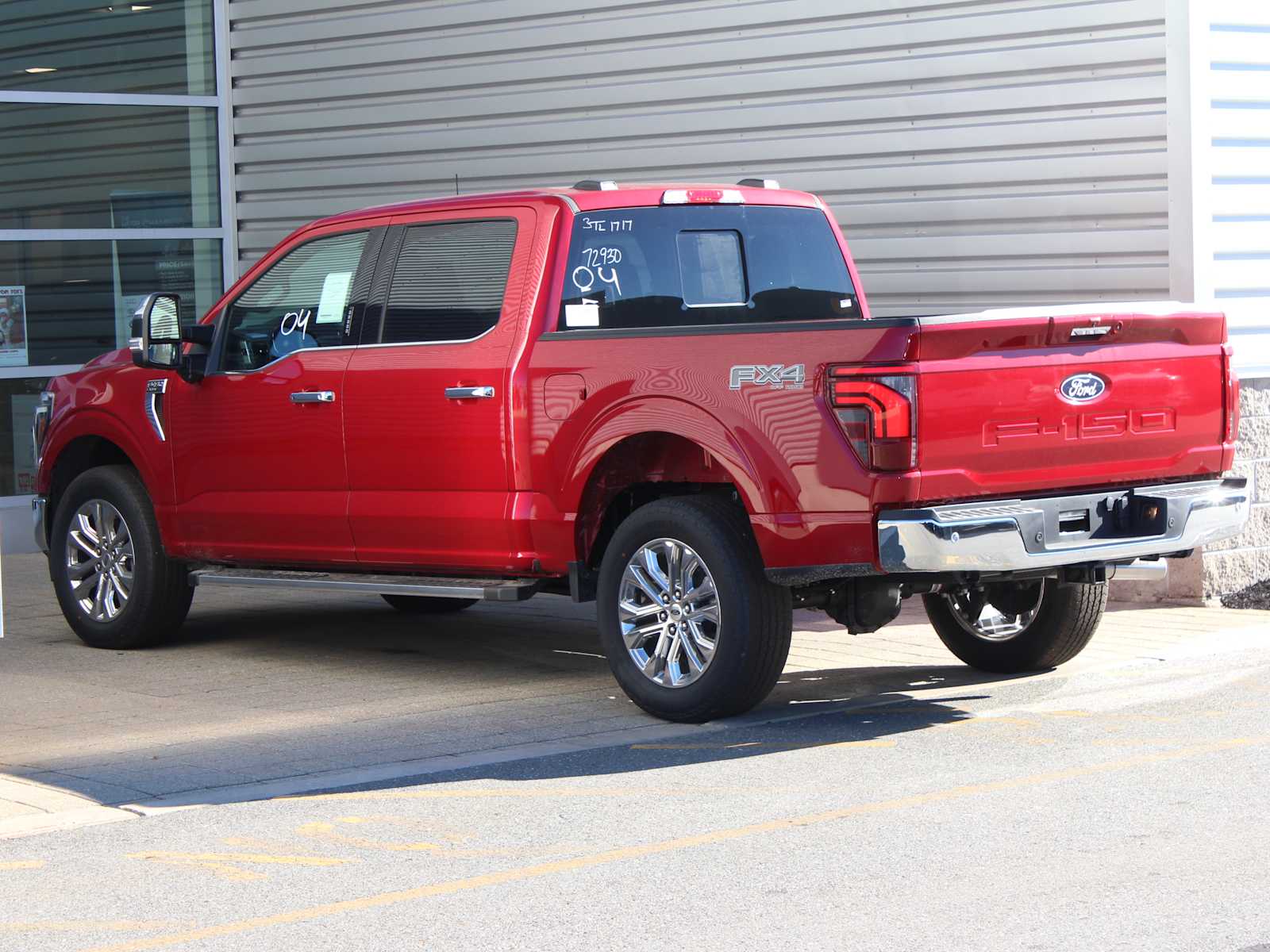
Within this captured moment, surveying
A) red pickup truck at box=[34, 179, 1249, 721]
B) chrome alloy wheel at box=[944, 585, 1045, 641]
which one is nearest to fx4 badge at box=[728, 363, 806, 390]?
red pickup truck at box=[34, 179, 1249, 721]

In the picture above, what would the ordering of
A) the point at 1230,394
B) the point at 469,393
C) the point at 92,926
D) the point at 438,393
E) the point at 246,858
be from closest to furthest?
1. the point at 92,926
2. the point at 246,858
3. the point at 1230,394
4. the point at 469,393
5. the point at 438,393

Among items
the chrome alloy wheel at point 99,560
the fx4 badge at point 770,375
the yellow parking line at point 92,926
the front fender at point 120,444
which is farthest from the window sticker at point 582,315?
the yellow parking line at point 92,926

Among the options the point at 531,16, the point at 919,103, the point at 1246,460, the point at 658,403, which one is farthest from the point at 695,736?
the point at 531,16

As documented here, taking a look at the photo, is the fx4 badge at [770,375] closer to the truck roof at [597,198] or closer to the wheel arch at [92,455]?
the truck roof at [597,198]

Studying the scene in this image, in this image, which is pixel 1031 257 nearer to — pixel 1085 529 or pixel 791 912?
pixel 1085 529

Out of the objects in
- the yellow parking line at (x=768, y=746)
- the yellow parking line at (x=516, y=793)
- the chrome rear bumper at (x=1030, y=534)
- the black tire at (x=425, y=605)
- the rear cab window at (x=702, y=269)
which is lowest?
the black tire at (x=425, y=605)

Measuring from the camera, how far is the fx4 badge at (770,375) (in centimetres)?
709

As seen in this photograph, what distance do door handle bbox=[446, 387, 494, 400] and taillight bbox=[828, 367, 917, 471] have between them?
5.65ft

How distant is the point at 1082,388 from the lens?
7195 mm

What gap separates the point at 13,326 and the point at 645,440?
27.8 ft

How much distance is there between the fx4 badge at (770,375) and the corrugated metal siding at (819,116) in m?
4.46

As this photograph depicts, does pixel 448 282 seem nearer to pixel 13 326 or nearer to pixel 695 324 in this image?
pixel 695 324

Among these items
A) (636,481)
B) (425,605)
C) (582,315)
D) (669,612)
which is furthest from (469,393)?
(425,605)

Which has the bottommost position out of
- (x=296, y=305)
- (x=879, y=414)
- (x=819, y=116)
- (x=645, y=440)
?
(x=645, y=440)
